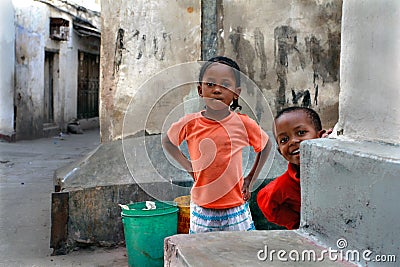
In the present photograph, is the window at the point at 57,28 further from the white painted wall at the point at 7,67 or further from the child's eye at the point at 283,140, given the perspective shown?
the child's eye at the point at 283,140

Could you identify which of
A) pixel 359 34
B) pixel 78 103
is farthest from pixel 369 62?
pixel 78 103

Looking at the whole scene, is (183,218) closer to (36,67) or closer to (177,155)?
(177,155)

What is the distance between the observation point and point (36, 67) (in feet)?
39.5

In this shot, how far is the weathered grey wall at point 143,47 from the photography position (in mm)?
4805

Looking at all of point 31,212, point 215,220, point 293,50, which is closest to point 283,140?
Answer: point 215,220

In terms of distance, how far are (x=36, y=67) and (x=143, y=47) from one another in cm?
799

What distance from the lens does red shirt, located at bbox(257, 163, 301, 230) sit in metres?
2.14

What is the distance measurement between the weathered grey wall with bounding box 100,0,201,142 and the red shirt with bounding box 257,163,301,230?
2.81 meters

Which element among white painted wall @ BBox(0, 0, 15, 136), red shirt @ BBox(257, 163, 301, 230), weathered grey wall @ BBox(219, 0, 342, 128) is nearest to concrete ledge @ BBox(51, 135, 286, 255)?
weathered grey wall @ BBox(219, 0, 342, 128)

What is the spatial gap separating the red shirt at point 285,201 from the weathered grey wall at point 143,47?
111 inches

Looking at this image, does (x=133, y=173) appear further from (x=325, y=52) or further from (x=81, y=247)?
(x=325, y=52)

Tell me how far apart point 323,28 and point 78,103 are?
38.4ft

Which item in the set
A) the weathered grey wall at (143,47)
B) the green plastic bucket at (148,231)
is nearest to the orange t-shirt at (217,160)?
the green plastic bucket at (148,231)

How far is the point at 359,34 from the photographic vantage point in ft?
4.71
